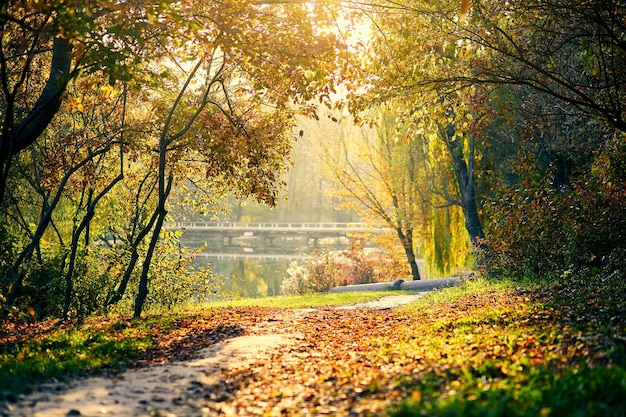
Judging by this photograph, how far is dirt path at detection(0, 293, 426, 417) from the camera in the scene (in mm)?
5905

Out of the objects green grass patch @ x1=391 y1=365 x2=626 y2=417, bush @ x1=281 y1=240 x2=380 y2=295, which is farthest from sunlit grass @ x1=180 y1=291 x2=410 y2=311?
green grass patch @ x1=391 y1=365 x2=626 y2=417

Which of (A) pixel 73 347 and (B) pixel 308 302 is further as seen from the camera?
(B) pixel 308 302

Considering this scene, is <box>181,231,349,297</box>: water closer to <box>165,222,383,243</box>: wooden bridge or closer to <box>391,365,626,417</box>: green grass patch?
<box>165,222,383,243</box>: wooden bridge

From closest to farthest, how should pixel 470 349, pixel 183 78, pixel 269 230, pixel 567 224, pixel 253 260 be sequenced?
pixel 470 349
pixel 567 224
pixel 183 78
pixel 253 260
pixel 269 230

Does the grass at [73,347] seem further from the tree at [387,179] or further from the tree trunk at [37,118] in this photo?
the tree at [387,179]

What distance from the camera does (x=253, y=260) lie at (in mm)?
66688

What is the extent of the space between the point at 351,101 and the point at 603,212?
239 inches

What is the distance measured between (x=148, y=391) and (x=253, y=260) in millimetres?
60249

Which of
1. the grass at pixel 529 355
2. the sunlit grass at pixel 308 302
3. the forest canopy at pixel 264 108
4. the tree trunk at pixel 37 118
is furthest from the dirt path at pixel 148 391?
the sunlit grass at pixel 308 302

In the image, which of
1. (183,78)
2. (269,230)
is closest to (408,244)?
(183,78)

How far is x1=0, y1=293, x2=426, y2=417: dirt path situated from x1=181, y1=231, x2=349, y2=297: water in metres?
31.1

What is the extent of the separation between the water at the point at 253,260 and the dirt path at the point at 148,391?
31054 millimetres

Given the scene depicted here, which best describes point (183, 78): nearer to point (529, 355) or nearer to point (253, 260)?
point (529, 355)

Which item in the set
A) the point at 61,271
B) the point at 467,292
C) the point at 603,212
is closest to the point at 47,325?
the point at 61,271
